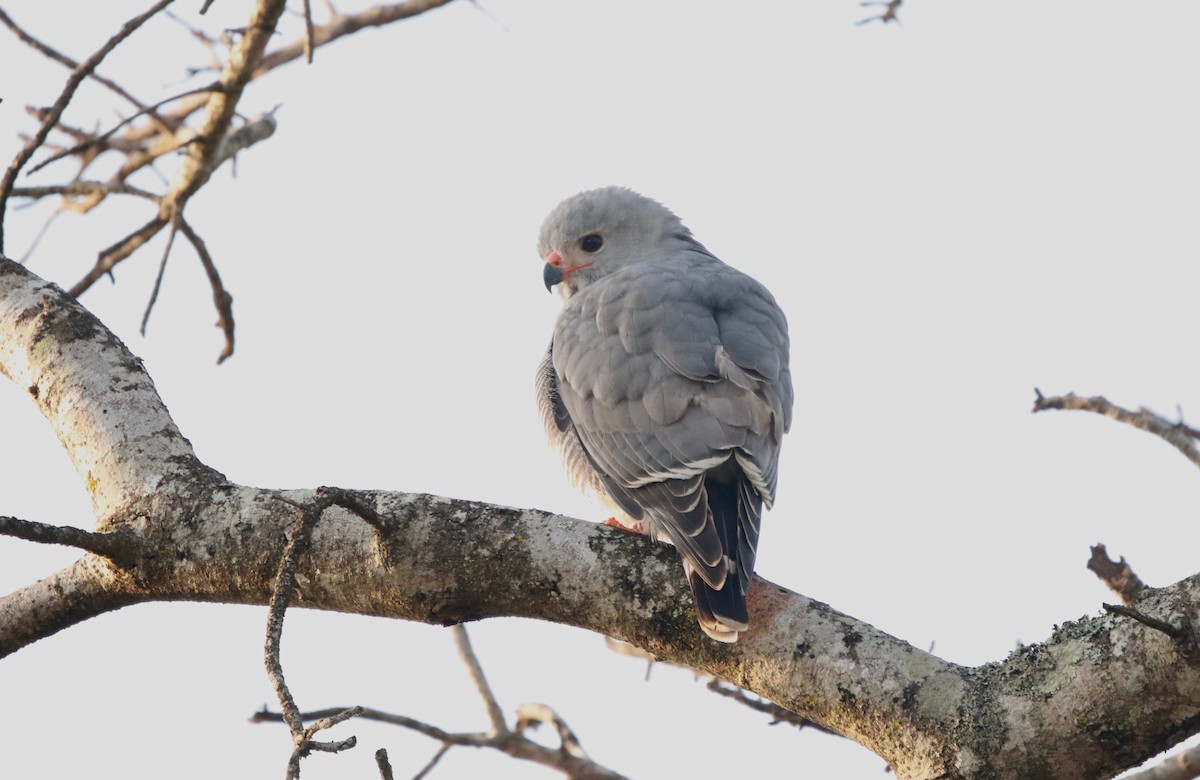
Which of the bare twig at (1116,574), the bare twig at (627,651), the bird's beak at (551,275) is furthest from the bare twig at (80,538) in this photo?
the bird's beak at (551,275)

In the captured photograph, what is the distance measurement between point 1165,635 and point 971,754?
0.43 m

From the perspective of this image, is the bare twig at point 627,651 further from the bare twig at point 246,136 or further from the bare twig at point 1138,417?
the bare twig at point 246,136

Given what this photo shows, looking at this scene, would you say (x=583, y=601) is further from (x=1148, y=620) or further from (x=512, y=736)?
(x=512, y=736)

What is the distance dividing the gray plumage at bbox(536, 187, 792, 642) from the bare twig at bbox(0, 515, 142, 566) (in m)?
1.30

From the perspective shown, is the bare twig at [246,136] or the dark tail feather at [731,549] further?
the bare twig at [246,136]

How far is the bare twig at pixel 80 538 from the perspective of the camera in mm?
2635

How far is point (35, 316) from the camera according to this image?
3.69 metres

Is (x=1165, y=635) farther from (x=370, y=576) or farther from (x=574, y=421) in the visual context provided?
(x=574, y=421)

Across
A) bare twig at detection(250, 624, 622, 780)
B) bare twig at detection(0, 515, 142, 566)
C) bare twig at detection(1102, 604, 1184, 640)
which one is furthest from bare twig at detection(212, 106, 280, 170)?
bare twig at detection(1102, 604, 1184, 640)

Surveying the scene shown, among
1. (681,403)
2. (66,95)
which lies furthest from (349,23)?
(681,403)

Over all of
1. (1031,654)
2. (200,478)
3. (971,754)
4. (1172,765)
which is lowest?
(1172,765)

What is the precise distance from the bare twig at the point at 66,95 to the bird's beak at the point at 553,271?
2227 millimetres

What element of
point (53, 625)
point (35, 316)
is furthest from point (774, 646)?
point (35, 316)

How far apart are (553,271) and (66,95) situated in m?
2.39
